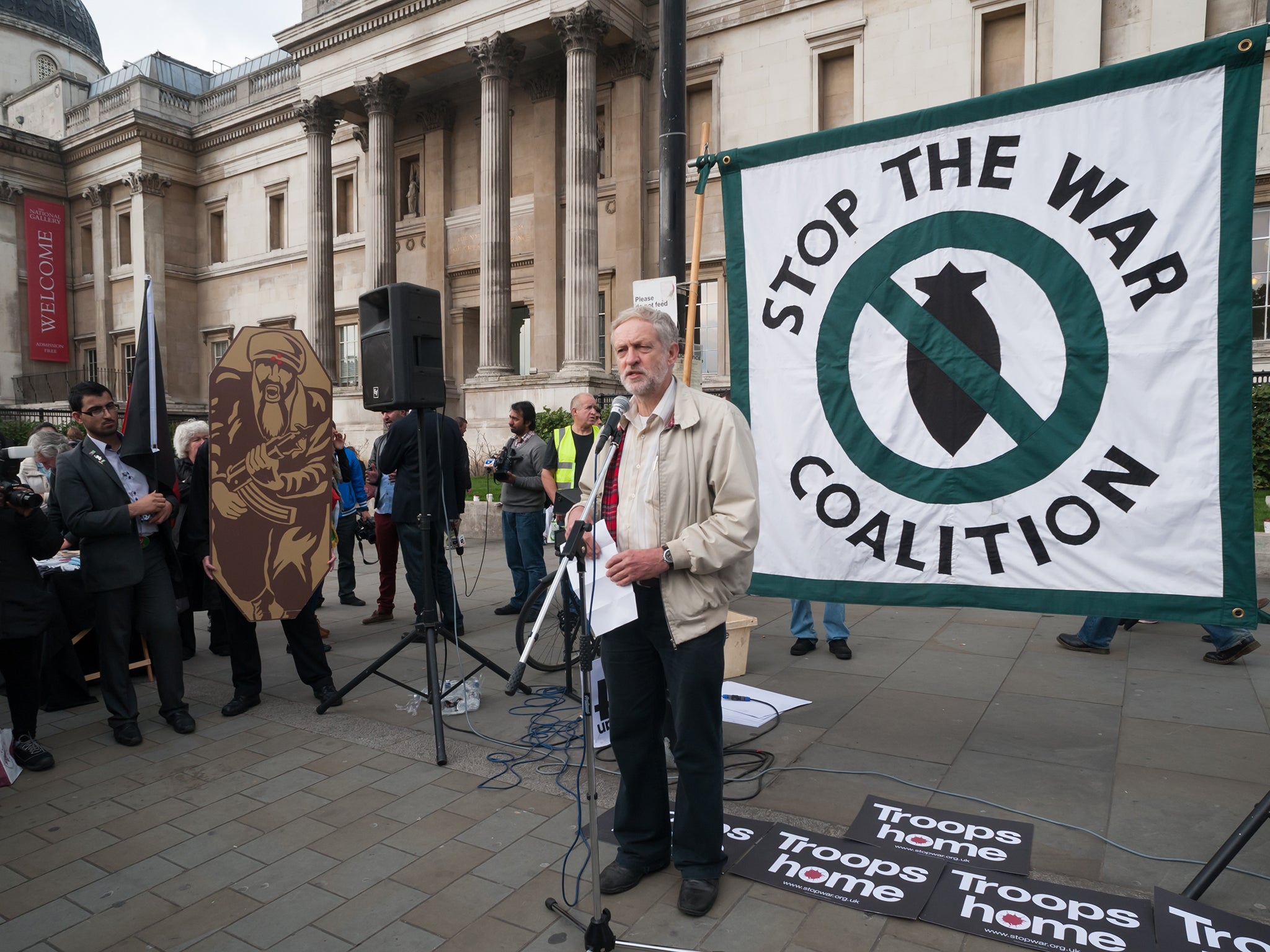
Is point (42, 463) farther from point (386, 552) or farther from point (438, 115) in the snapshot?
point (438, 115)

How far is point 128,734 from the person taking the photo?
193 inches

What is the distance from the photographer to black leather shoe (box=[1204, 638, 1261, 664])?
6.01 m

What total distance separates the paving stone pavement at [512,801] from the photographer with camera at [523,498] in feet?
6.32

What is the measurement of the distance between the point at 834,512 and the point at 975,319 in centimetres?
109

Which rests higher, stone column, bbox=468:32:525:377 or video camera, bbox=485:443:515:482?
stone column, bbox=468:32:525:377

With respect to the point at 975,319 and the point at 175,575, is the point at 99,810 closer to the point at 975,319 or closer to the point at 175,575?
the point at 175,575

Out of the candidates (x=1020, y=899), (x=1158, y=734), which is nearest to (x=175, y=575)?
(x=1020, y=899)

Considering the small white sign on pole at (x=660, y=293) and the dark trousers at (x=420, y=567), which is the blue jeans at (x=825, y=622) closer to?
the small white sign on pole at (x=660, y=293)

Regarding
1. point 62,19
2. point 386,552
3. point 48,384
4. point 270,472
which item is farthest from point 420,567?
point 62,19

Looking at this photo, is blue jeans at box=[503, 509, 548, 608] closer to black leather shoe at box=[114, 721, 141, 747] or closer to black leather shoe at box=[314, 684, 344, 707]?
black leather shoe at box=[314, 684, 344, 707]

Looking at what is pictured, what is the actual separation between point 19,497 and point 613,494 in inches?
133

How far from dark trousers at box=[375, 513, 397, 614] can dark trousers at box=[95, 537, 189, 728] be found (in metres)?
2.67

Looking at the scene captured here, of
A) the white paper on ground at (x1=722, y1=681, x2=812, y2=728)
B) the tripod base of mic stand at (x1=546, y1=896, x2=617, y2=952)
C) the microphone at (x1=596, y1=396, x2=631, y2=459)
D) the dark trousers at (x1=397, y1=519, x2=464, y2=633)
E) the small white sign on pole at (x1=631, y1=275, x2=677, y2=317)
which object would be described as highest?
the small white sign on pole at (x1=631, y1=275, x2=677, y2=317)

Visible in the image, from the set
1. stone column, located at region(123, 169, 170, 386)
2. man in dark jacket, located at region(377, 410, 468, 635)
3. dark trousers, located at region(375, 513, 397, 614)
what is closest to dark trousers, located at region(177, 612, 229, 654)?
dark trousers, located at region(375, 513, 397, 614)
